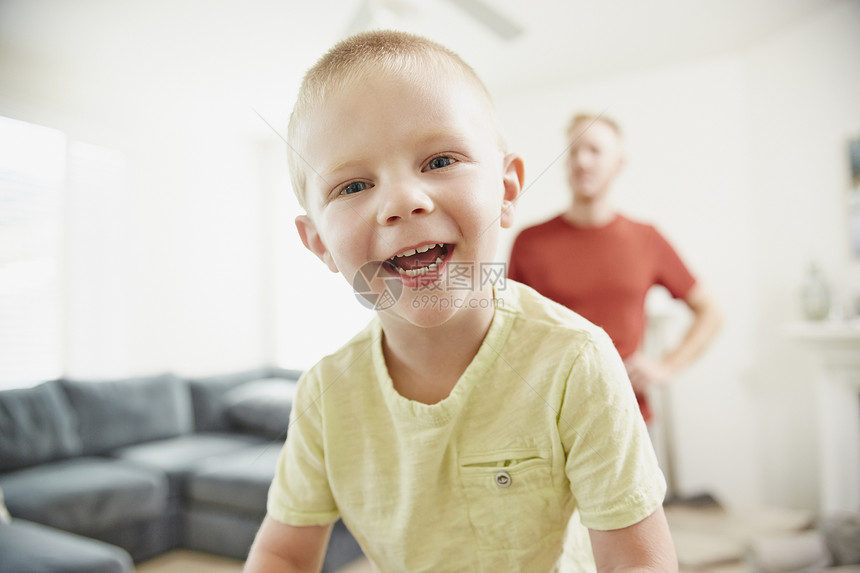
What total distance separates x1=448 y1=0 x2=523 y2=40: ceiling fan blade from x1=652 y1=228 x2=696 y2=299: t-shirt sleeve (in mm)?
385

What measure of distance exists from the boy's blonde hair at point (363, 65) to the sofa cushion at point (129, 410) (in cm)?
195

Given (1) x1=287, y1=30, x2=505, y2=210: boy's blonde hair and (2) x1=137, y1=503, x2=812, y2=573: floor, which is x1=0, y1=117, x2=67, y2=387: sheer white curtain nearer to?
(1) x1=287, y1=30, x2=505, y2=210: boy's blonde hair

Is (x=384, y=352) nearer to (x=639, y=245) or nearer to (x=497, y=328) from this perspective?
(x=497, y=328)

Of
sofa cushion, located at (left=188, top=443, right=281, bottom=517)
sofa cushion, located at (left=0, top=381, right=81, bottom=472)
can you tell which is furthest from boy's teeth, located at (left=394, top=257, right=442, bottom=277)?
sofa cushion, located at (left=0, top=381, right=81, bottom=472)

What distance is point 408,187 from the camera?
25 centimetres

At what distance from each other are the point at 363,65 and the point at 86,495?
1.79 metres

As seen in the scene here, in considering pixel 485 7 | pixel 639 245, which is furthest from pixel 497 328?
pixel 485 7

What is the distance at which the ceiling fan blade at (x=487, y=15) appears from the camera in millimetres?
784

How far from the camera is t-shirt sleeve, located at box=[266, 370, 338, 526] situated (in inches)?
15.2

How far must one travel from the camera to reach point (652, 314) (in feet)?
7.64

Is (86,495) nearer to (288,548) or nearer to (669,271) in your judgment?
(288,548)

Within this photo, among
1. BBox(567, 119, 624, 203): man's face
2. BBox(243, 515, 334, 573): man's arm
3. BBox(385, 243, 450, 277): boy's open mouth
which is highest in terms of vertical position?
BBox(567, 119, 624, 203): man's face

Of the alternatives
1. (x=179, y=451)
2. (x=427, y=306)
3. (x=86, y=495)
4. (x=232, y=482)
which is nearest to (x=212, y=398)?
(x=179, y=451)

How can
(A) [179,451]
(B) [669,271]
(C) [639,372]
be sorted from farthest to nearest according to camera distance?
1. (A) [179,451]
2. (B) [669,271]
3. (C) [639,372]
